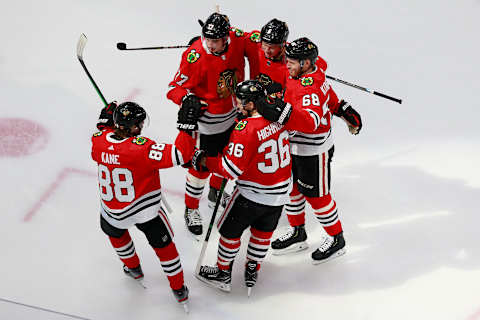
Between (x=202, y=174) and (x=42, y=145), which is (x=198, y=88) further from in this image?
(x=42, y=145)

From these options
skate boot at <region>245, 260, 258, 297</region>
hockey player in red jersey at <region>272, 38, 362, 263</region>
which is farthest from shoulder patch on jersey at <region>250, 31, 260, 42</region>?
skate boot at <region>245, 260, 258, 297</region>

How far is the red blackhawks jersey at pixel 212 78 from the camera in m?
3.81

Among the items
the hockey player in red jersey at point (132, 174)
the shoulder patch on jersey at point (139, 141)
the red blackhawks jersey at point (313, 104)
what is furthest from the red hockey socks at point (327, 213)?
the shoulder patch on jersey at point (139, 141)

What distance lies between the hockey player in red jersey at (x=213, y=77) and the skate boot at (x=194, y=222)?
9.5 inches

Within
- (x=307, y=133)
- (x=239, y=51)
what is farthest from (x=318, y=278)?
(x=239, y=51)

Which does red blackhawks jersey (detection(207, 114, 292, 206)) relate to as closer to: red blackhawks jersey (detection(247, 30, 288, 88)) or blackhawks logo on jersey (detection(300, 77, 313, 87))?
blackhawks logo on jersey (detection(300, 77, 313, 87))

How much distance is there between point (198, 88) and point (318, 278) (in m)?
1.36

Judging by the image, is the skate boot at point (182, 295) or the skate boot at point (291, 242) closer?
the skate boot at point (182, 295)

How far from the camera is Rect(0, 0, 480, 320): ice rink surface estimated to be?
3.85 meters

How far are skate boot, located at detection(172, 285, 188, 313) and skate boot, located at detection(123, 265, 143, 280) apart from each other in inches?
10.1

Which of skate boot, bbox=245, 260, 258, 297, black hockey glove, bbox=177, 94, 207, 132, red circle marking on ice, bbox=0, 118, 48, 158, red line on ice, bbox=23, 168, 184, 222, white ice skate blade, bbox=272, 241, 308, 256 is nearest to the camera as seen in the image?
black hockey glove, bbox=177, 94, 207, 132

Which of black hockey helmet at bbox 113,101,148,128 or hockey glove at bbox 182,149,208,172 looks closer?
black hockey helmet at bbox 113,101,148,128

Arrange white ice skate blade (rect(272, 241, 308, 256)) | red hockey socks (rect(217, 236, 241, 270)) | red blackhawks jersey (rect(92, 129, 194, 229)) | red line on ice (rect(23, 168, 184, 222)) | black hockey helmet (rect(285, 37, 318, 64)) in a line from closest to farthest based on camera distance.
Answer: red blackhawks jersey (rect(92, 129, 194, 229)) < black hockey helmet (rect(285, 37, 318, 64)) < red hockey socks (rect(217, 236, 241, 270)) < white ice skate blade (rect(272, 241, 308, 256)) < red line on ice (rect(23, 168, 184, 222))

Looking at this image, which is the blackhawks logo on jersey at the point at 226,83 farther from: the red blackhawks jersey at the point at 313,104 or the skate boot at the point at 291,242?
the skate boot at the point at 291,242
